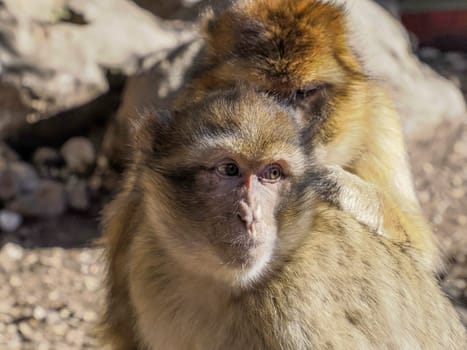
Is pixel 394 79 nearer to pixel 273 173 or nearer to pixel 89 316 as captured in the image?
pixel 89 316

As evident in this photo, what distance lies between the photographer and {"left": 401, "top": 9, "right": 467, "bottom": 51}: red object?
21.7 ft

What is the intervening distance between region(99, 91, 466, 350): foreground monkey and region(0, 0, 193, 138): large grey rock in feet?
8.84

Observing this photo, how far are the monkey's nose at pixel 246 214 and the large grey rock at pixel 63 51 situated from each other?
3.01m

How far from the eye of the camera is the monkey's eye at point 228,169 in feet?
6.76

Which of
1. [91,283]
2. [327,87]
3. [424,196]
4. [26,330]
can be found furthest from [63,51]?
[327,87]

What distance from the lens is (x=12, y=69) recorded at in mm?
4824

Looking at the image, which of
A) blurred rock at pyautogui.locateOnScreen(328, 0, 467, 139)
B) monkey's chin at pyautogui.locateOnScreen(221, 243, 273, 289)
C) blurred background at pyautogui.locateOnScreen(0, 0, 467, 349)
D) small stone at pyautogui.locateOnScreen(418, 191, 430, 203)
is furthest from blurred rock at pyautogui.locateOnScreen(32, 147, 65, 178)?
monkey's chin at pyautogui.locateOnScreen(221, 243, 273, 289)

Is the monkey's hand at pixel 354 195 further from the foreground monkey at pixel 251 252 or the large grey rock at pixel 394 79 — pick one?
the large grey rock at pixel 394 79

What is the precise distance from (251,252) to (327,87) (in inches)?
44.6

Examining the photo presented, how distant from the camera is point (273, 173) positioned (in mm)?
2117

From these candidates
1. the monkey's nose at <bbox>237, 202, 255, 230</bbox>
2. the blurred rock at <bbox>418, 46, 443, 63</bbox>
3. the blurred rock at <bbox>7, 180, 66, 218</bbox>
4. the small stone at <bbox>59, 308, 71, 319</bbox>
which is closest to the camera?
the monkey's nose at <bbox>237, 202, 255, 230</bbox>

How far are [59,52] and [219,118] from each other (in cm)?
307

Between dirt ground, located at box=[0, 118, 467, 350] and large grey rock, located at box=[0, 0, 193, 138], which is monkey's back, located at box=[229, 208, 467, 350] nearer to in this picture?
dirt ground, located at box=[0, 118, 467, 350]

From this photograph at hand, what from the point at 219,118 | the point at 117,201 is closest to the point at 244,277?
the point at 219,118
